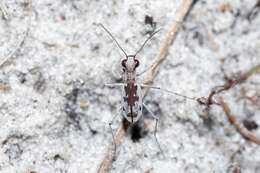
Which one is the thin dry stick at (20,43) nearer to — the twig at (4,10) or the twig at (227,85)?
the twig at (4,10)

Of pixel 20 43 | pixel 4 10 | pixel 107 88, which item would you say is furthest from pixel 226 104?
pixel 4 10

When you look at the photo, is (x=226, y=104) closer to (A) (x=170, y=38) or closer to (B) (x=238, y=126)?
(B) (x=238, y=126)

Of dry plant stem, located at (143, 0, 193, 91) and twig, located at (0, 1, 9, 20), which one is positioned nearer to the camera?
twig, located at (0, 1, 9, 20)

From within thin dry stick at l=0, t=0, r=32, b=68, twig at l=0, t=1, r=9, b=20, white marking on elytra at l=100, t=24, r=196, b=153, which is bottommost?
white marking on elytra at l=100, t=24, r=196, b=153

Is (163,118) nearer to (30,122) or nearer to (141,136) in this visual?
(141,136)

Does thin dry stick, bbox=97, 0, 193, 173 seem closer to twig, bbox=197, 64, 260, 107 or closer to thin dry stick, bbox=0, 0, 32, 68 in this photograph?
twig, bbox=197, 64, 260, 107

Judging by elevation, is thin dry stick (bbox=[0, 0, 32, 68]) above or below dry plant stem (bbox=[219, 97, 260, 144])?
above

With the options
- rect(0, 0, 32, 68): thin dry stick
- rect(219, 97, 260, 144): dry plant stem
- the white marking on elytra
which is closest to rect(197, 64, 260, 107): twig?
rect(219, 97, 260, 144): dry plant stem
